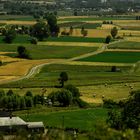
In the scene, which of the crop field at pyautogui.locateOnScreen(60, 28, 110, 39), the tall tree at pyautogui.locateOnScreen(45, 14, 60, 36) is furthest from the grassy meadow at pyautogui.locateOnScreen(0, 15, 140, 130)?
the tall tree at pyautogui.locateOnScreen(45, 14, 60, 36)

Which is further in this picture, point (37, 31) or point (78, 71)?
point (37, 31)

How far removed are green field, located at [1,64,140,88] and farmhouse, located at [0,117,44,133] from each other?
681 inches

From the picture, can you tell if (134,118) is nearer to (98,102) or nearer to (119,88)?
(98,102)

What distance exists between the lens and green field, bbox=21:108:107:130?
35.0 meters

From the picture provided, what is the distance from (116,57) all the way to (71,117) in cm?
3928

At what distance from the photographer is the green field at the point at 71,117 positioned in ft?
115

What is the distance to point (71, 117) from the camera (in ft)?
122

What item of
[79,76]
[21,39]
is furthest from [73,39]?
[79,76]

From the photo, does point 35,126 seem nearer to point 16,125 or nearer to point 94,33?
point 16,125

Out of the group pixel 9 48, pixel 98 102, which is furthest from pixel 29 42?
pixel 98 102

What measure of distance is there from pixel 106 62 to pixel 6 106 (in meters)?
32.2

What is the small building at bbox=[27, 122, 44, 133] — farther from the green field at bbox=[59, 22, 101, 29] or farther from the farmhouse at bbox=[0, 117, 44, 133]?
the green field at bbox=[59, 22, 101, 29]

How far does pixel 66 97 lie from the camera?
41.6 meters

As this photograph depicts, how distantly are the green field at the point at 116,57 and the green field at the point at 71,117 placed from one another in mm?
32677
